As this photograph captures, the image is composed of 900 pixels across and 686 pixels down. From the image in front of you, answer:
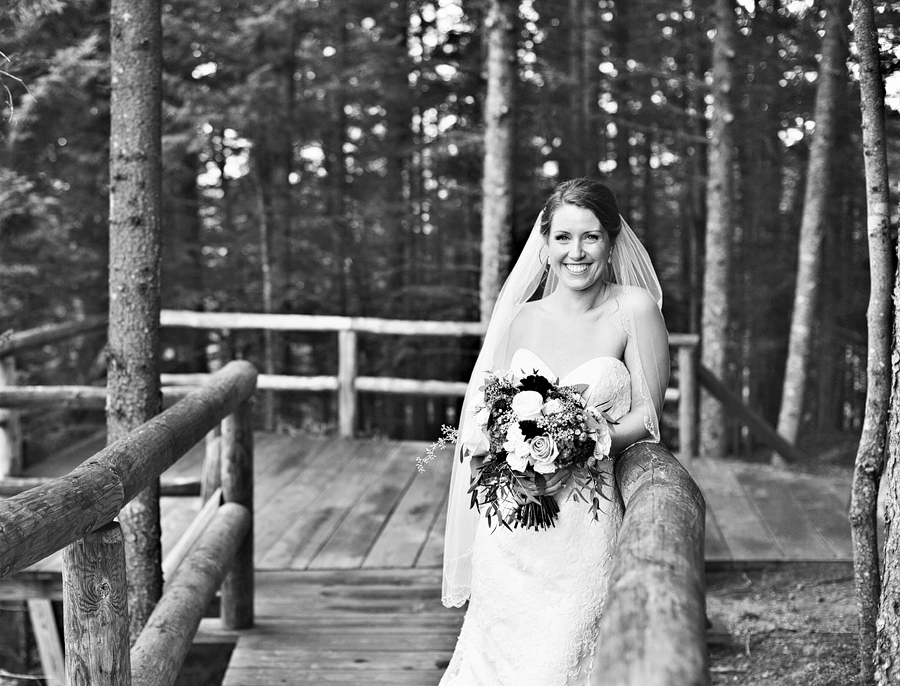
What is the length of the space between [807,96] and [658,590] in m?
12.4

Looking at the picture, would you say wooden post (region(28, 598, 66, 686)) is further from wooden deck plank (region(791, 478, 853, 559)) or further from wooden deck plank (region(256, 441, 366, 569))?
wooden deck plank (region(791, 478, 853, 559))

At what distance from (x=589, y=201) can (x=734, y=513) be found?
376 cm

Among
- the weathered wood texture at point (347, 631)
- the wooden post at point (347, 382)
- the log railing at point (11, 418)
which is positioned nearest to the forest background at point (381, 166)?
the wooden post at point (347, 382)

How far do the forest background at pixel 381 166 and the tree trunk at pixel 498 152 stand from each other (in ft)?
4.69

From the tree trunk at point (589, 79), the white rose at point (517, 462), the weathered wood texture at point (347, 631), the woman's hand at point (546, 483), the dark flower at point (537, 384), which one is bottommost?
the weathered wood texture at point (347, 631)

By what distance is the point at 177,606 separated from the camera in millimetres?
3402

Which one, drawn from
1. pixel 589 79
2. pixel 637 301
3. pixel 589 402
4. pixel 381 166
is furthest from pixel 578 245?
pixel 381 166

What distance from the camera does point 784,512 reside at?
20.7 feet

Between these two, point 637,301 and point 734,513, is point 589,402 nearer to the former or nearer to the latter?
point 637,301

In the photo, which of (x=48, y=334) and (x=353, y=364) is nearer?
(x=48, y=334)

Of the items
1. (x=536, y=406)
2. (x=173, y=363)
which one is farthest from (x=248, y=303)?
(x=536, y=406)

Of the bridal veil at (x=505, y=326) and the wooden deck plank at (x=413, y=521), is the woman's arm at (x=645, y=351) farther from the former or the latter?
the wooden deck plank at (x=413, y=521)

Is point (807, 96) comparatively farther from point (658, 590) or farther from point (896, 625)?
point (658, 590)

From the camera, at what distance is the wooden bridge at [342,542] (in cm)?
177
